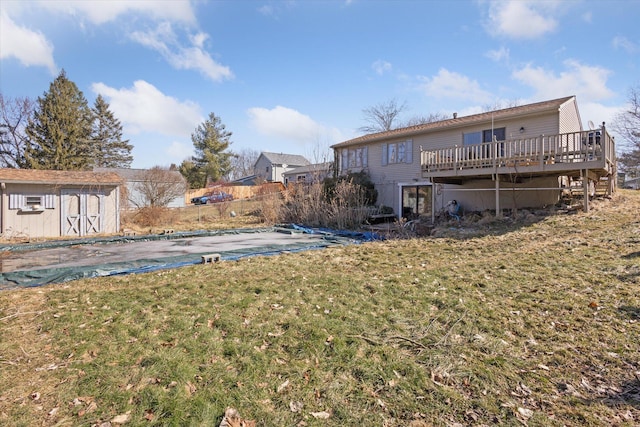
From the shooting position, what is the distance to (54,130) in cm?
2692

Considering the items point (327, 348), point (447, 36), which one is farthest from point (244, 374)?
point (447, 36)

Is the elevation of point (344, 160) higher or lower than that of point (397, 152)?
higher

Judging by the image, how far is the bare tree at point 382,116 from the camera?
1507 inches

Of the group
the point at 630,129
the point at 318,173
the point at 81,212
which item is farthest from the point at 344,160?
the point at 630,129

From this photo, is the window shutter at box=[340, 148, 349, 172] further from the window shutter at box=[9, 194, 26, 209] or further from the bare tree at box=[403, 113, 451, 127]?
the bare tree at box=[403, 113, 451, 127]

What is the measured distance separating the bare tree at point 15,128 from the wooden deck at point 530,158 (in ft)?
105

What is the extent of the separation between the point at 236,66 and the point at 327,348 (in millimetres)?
13554

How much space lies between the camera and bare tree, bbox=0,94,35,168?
27.1 metres

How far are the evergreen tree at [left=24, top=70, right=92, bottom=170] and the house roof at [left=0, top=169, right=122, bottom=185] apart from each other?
15.8 m

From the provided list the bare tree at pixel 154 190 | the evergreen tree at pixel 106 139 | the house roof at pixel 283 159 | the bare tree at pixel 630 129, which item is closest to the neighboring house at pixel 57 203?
the bare tree at pixel 154 190

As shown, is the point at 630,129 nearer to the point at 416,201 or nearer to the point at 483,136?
the point at 483,136

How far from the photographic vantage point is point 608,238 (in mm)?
7559

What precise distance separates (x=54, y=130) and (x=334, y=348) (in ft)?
108

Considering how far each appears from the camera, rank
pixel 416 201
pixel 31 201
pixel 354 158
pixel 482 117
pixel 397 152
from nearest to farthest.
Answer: pixel 31 201 → pixel 482 117 → pixel 416 201 → pixel 397 152 → pixel 354 158
